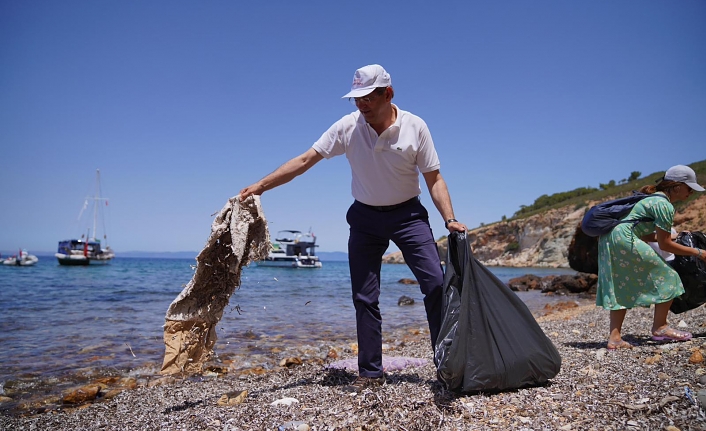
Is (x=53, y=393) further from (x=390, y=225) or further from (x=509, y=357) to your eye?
(x=509, y=357)

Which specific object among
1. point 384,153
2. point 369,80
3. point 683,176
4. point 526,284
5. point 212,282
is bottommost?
point 526,284

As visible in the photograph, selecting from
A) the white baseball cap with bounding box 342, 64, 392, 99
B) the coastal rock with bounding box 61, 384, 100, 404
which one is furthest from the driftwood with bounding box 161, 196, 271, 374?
the coastal rock with bounding box 61, 384, 100, 404

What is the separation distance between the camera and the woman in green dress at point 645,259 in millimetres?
4062

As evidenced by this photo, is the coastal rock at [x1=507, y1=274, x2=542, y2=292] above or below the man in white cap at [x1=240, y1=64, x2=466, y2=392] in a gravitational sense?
below

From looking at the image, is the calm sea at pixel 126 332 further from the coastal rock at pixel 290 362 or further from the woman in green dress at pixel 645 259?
the woman in green dress at pixel 645 259

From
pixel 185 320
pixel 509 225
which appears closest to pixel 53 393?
pixel 185 320

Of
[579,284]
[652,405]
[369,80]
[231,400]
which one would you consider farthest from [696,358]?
[579,284]

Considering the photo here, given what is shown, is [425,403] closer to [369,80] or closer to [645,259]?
[369,80]

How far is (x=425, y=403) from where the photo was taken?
275 centimetres

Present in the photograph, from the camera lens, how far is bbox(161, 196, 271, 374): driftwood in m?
3.26

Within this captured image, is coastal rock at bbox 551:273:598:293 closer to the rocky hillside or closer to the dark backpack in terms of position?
the dark backpack

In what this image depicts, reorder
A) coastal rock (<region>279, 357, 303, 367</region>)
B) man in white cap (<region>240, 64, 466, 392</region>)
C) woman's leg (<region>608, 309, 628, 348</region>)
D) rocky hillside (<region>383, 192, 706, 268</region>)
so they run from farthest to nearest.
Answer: rocky hillside (<region>383, 192, 706, 268</region>), coastal rock (<region>279, 357, 303, 367</region>), woman's leg (<region>608, 309, 628, 348</region>), man in white cap (<region>240, 64, 466, 392</region>)

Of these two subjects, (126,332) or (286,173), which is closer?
(286,173)

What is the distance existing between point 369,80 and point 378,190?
73 cm
